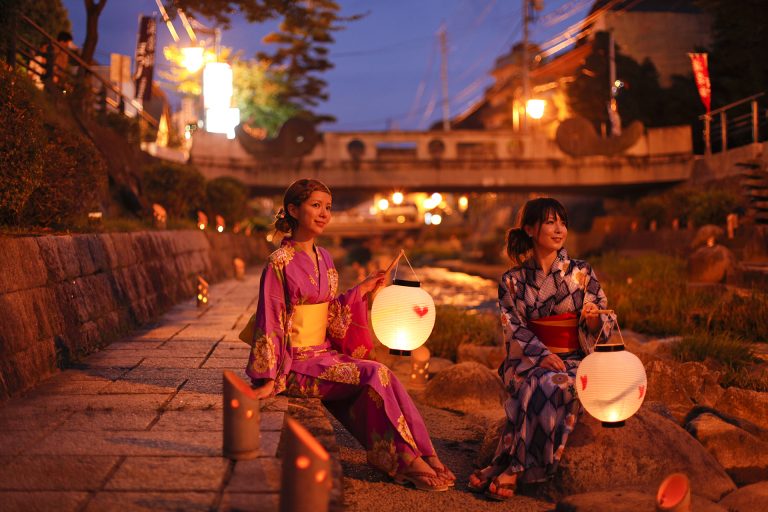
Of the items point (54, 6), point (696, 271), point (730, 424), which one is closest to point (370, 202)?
point (54, 6)

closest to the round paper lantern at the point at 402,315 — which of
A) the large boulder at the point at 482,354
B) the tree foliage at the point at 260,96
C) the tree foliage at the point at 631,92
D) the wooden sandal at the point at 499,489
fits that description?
the wooden sandal at the point at 499,489

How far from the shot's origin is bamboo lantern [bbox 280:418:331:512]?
268 centimetres

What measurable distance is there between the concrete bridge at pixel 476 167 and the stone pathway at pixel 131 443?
26.6 metres

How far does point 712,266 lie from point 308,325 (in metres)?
10.5

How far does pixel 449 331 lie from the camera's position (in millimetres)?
9805

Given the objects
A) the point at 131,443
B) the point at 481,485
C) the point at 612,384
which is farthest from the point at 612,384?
the point at 131,443

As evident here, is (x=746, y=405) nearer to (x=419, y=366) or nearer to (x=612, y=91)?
(x=419, y=366)

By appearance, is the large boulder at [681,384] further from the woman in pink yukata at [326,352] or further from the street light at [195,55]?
the street light at [195,55]

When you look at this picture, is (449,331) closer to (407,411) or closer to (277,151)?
(407,411)

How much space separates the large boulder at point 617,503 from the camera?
3.68 meters

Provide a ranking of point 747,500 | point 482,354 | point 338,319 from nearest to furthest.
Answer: point 747,500
point 338,319
point 482,354

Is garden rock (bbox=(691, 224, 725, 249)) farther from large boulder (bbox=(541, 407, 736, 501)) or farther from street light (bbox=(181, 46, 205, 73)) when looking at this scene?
street light (bbox=(181, 46, 205, 73))

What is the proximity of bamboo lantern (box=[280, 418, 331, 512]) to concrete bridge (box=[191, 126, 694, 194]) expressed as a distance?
29518mm

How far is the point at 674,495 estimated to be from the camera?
3430mm
